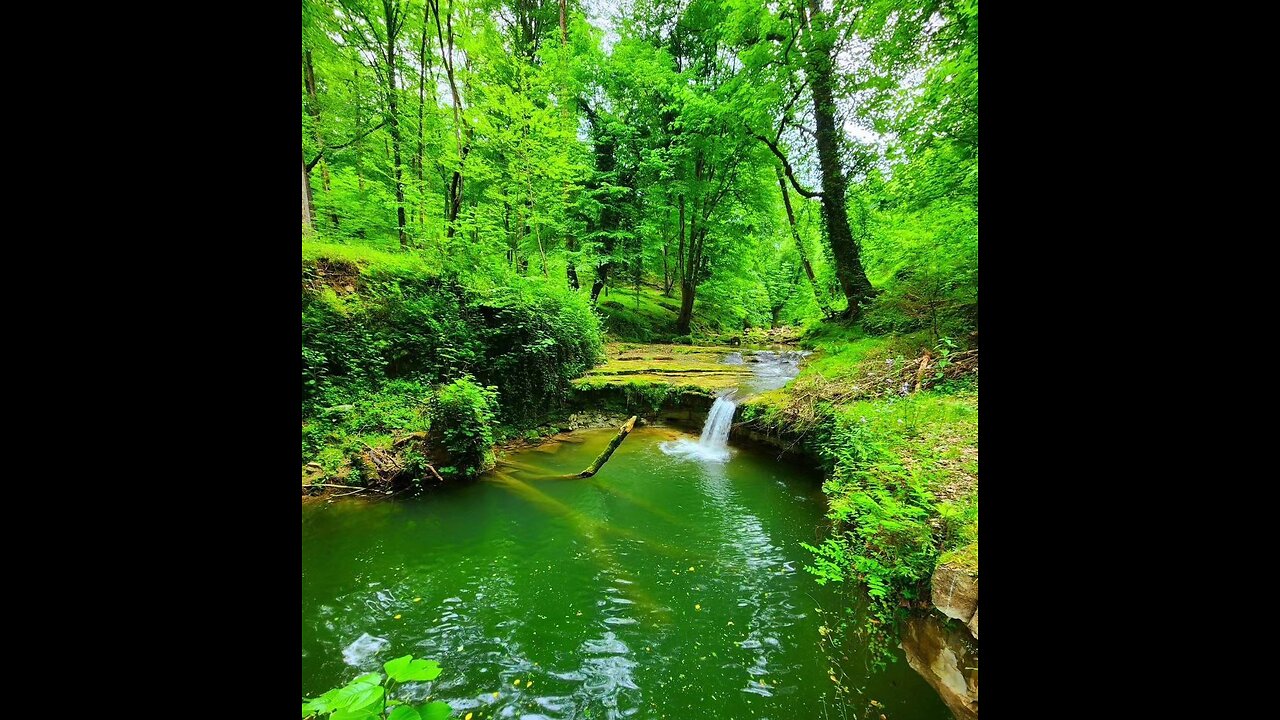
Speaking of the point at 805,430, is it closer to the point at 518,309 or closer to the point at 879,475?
the point at 879,475

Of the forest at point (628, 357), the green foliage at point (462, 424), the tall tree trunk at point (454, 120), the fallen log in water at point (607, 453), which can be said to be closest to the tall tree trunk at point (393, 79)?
the forest at point (628, 357)

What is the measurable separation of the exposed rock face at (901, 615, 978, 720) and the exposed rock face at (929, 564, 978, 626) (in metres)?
0.20

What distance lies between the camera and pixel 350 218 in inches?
372

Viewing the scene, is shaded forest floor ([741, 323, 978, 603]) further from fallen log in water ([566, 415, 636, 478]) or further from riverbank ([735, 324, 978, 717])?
fallen log in water ([566, 415, 636, 478])

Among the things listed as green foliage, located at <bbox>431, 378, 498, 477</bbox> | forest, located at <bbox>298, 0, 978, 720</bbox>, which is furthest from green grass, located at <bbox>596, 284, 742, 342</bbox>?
green foliage, located at <bbox>431, 378, 498, 477</bbox>

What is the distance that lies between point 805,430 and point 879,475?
276 cm

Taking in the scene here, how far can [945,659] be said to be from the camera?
9.25 ft

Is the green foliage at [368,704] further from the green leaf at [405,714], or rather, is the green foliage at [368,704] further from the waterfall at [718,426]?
the waterfall at [718,426]

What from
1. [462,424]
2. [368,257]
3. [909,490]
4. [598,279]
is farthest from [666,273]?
[909,490]

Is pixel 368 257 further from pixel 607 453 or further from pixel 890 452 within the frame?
pixel 890 452

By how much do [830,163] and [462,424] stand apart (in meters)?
9.36

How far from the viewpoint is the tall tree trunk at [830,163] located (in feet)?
29.2
